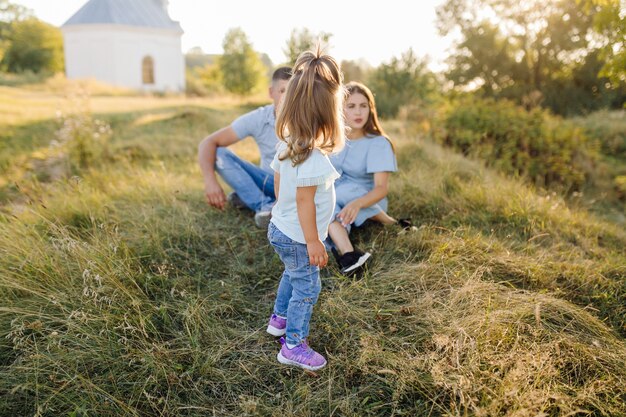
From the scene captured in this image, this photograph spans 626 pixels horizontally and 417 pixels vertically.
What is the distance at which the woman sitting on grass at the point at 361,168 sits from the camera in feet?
10.8

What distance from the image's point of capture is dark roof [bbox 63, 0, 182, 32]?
81.8 ft

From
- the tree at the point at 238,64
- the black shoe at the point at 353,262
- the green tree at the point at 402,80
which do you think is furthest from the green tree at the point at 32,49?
the black shoe at the point at 353,262

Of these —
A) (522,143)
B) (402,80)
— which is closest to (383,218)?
(522,143)

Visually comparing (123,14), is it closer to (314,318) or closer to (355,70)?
(355,70)

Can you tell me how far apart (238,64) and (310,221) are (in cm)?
2119

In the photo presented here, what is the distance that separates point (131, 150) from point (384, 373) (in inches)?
225

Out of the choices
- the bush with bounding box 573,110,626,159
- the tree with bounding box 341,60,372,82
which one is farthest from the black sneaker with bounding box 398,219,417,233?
the tree with bounding box 341,60,372,82

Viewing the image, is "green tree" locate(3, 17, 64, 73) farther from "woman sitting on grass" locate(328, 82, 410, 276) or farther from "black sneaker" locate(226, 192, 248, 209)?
"woman sitting on grass" locate(328, 82, 410, 276)

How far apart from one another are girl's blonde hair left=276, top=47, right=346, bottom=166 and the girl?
1295mm

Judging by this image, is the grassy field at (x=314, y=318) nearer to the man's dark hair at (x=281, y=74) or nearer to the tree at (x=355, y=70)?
the man's dark hair at (x=281, y=74)

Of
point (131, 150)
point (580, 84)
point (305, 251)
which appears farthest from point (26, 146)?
point (580, 84)

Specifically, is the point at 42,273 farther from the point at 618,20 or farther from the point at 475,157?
the point at 475,157

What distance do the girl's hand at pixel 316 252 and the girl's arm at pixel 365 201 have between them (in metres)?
1.15

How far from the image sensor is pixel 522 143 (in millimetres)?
A: 7500
